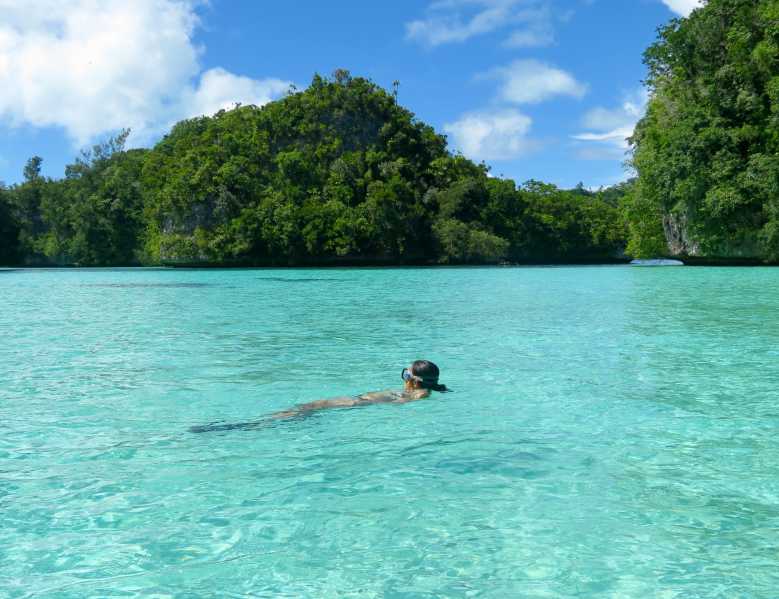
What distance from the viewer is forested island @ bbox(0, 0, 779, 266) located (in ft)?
129

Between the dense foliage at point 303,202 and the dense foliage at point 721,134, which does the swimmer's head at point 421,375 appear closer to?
the dense foliage at point 721,134

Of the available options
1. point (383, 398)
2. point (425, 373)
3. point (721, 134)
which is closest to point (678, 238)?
point (721, 134)

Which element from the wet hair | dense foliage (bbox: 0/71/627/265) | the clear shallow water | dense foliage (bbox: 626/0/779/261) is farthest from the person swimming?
dense foliage (bbox: 0/71/627/265)

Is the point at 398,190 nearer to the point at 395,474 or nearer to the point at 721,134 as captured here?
the point at 721,134

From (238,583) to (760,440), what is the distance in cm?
424

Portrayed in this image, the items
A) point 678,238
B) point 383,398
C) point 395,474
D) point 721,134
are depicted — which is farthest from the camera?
point 678,238

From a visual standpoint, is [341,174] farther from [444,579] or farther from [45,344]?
[444,579]

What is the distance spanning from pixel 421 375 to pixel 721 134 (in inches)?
1509

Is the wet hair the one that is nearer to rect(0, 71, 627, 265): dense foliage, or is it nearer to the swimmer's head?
the swimmer's head

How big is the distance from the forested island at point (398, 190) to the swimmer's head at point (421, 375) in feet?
118

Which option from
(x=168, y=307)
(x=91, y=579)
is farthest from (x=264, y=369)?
(x=168, y=307)

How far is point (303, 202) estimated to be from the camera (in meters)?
62.2

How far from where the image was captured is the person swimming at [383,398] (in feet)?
20.3

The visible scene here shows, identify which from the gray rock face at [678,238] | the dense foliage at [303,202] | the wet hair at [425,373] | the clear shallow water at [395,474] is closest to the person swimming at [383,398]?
the wet hair at [425,373]
